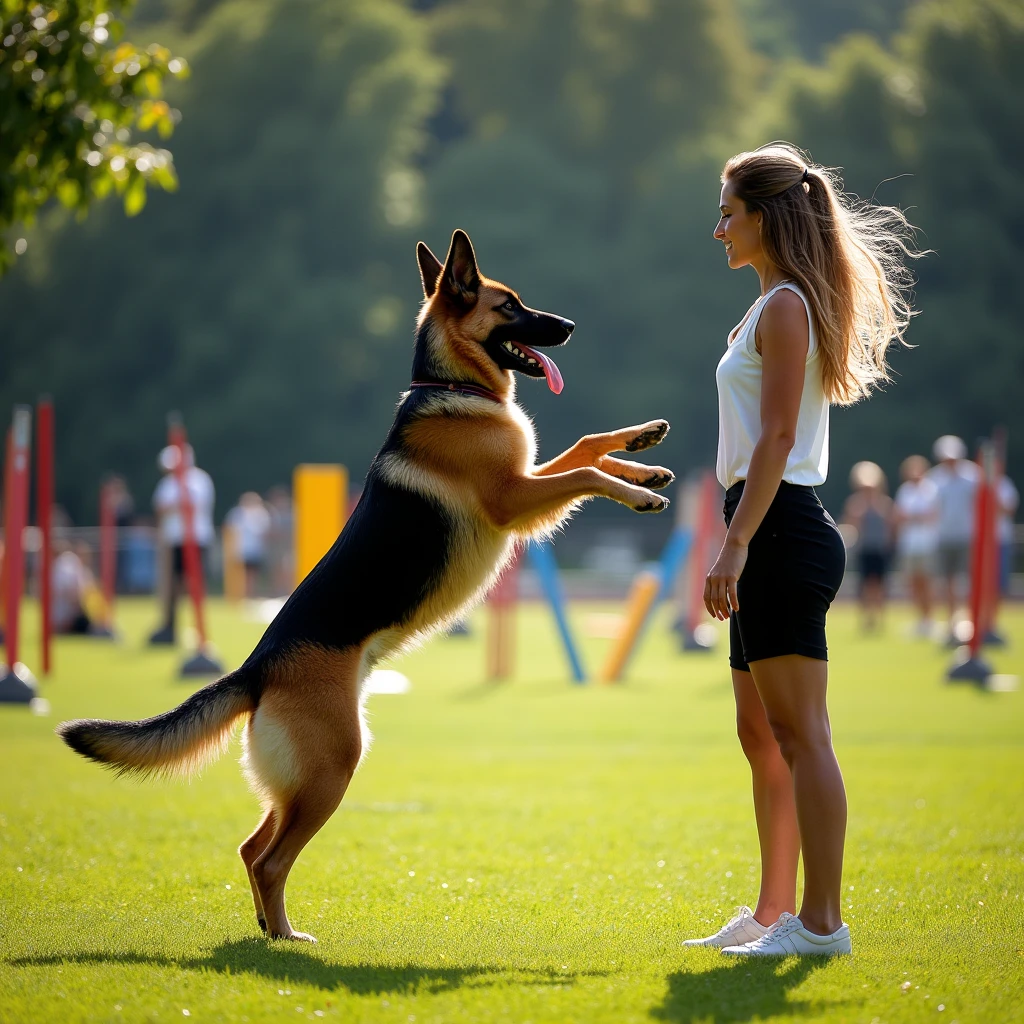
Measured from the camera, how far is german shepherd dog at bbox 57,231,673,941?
4.58m

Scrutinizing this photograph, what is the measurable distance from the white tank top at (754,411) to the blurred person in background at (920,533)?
46.4 feet

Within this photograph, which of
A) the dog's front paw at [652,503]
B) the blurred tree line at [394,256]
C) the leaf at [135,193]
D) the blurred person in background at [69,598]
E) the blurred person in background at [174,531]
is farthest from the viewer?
the blurred tree line at [394,256]

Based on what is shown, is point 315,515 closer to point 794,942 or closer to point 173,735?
point 173,735

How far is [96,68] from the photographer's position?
7.20 m

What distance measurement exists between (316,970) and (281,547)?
26611 millimetres

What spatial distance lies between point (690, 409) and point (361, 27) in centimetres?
1839

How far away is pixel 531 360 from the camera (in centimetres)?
526

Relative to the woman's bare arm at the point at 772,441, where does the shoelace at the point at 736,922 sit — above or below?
below

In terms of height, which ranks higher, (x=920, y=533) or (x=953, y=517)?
(x=953, y=517)

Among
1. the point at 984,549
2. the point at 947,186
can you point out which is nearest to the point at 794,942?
the point at 984,549

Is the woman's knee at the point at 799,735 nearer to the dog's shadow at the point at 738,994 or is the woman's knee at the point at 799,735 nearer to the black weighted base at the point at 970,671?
the dog's shadow at the point at 738,994

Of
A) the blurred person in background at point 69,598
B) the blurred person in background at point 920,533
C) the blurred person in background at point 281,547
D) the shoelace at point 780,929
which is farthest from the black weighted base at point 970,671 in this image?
the blurred person in background at point 281,547

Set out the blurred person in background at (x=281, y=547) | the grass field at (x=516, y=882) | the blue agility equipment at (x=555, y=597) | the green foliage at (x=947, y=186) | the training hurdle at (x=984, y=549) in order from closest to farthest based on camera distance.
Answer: the grass field at (x=516, y=882) < the training hurdle at (x=984, y=549) < the blue agility equipment at (x=555, y=597) < the blurred person in background at (x=281, y=547) < the green foliage at (x=947, y=186)

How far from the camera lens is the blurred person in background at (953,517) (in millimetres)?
17406
